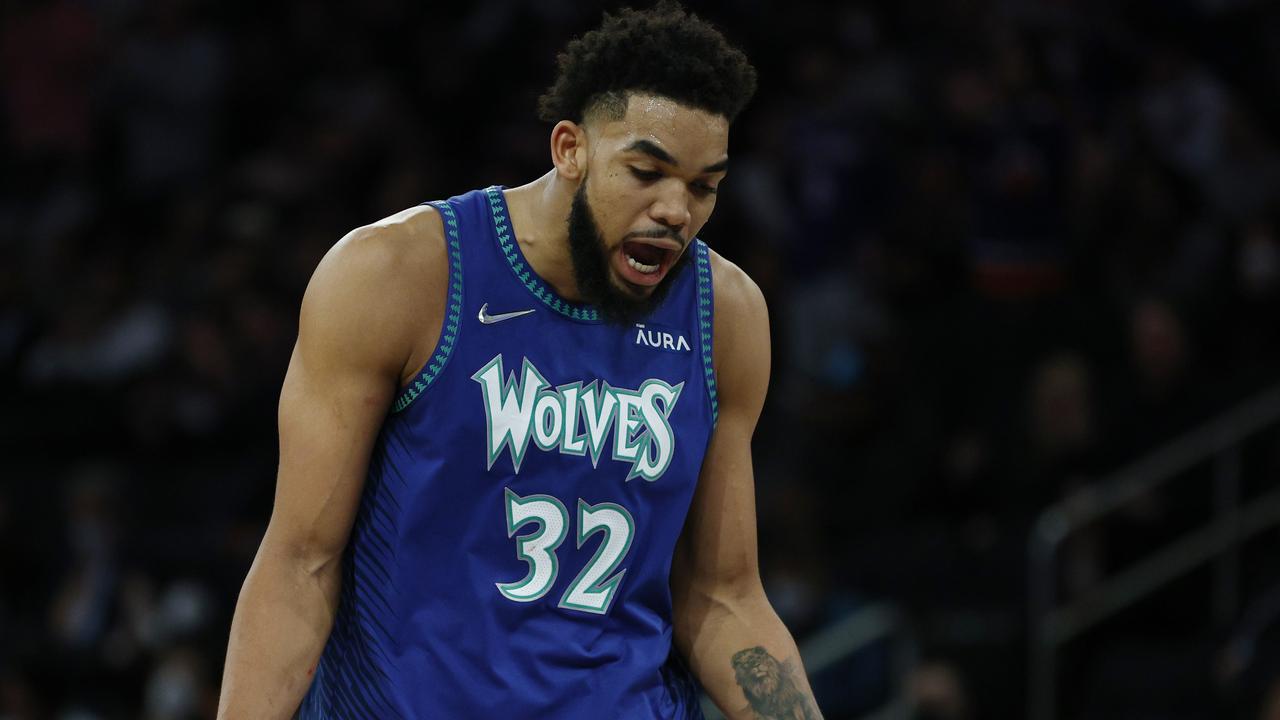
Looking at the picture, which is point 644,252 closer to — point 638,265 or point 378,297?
point 638,265

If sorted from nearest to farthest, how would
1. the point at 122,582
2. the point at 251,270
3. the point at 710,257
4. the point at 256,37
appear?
the point at 710,257 < the point at 122,582 < the point at 251,270 < the point at 256,37

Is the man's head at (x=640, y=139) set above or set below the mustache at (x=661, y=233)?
above

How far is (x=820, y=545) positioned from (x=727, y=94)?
16.6 feet

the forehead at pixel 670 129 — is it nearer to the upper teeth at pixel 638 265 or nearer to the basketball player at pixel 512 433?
the basketball player at pixel 512 433

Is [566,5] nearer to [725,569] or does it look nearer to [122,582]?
[122,582]

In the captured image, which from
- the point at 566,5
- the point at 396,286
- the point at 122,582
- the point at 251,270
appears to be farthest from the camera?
the point at 566,5

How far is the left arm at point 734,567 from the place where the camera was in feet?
11.5

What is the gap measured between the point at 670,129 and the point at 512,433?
0.59 metres

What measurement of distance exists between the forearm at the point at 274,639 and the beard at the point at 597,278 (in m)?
0.69

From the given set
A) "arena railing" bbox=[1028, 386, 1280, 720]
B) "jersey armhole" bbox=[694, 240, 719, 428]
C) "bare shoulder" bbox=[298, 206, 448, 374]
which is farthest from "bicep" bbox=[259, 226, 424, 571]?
"arena railing" bbox=[1028, 386, 1280, 720]

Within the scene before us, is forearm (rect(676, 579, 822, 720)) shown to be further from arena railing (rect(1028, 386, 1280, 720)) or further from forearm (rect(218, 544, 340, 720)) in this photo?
arena railing (rect(1028, 386, 1280, 720))

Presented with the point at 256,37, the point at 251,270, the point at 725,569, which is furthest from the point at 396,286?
the point at 256,37

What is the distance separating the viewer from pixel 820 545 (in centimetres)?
809

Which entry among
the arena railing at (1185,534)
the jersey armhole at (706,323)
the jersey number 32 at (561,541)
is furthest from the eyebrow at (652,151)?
the arena railing at (1185,534)
